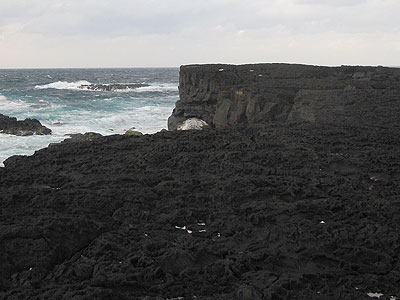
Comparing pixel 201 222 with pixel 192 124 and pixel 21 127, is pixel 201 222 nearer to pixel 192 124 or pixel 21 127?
pixel 192 124

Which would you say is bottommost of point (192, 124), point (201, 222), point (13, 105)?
point (13, 105)

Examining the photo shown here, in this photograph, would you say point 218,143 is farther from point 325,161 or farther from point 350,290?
point 350,290

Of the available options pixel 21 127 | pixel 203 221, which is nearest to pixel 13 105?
pixel 21 127

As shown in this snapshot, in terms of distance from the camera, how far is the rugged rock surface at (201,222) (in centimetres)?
332

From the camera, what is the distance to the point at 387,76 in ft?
54.4

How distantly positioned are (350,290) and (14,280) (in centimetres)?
255

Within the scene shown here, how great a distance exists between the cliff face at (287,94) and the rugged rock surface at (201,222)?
4.47 metres

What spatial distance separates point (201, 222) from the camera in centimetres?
447

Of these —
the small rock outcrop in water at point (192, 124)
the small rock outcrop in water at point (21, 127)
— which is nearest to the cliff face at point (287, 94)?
the small rock outcrop in water at point (192, 124)

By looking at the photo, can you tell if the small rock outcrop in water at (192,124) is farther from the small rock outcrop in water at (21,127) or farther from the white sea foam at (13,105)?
the white sea foam at (13,105)

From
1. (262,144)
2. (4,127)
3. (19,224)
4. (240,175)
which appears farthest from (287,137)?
(4,127)

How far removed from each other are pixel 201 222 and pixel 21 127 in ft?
60.2

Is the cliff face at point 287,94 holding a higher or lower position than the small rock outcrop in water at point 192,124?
higher

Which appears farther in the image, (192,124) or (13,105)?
(13,105)
